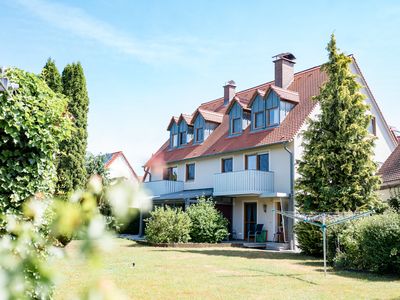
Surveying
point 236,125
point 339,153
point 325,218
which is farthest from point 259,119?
point 325,218

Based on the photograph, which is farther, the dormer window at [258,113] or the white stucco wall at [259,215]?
the dormer window at [258,113]

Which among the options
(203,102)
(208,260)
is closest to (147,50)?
(208,260)

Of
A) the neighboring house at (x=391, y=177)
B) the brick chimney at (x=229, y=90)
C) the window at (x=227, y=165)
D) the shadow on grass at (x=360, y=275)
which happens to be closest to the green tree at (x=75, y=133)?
the window at (x=227, y=165)

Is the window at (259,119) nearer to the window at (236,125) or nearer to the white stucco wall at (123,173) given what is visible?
the window at (236,125)

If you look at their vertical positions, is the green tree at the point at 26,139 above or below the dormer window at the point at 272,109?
below

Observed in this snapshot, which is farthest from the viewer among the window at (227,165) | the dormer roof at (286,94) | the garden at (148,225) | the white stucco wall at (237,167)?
the window at (227,165)

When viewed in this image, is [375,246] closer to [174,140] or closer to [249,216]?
[249,216]

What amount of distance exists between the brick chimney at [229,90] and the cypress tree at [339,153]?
48.3 ft

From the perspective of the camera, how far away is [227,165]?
27953mm

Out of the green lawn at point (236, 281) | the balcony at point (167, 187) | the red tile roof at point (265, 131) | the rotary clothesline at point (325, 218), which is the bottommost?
the green lawn at point (236, 281)

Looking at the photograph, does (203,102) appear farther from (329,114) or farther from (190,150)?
(329,114)

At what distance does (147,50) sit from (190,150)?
→ 810 inches

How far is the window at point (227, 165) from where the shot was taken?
2758 cm

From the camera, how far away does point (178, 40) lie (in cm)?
1142
